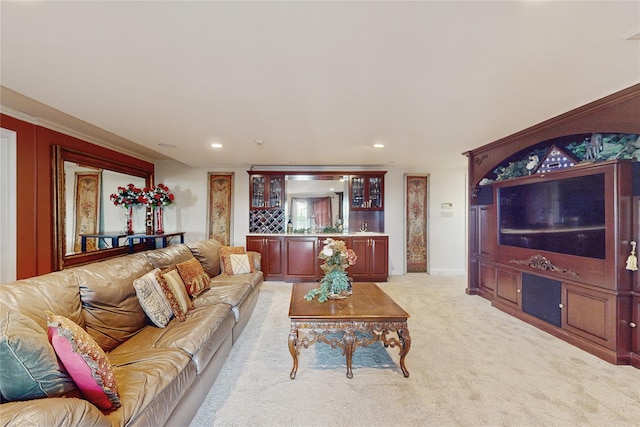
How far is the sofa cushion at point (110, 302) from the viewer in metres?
1.74

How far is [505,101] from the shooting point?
2.41 metres

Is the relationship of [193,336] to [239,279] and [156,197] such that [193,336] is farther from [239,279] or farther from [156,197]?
[156,197]

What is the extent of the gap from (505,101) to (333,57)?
1.70 metres

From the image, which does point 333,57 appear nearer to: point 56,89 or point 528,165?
point 56,89

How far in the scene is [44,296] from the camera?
4.88 feet

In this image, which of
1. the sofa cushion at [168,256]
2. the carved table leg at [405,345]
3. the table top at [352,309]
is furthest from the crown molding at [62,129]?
the carved table leg at [405,345]

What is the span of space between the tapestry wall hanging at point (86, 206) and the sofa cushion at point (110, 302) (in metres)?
2.62

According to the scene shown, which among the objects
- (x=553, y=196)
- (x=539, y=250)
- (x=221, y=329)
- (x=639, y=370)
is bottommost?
(x=639, y=370)

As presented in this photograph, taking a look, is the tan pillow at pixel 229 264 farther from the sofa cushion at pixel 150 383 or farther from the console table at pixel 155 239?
the sofa cushion at pixel 150 383

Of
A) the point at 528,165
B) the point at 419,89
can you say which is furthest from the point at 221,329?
the point at 528,165

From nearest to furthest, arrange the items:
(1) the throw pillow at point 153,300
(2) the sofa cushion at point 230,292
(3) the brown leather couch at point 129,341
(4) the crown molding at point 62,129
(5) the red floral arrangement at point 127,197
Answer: (3) the brown leather couch at point 129,341 → (1) the throw pillow at point 153,300 → (2) the sofa cushion at point 230,292 → (4) the crown molding at point 62,129 → (5) the red floral arrangement at point 127,197

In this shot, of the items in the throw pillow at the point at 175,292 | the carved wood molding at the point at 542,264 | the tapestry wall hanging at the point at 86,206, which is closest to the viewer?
the throw pillow at the point at 175,292

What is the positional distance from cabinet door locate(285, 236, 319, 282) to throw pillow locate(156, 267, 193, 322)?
2681 millimetres

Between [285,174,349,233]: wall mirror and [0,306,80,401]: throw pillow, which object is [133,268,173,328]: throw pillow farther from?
[285,174,349,233]: wall mirror
